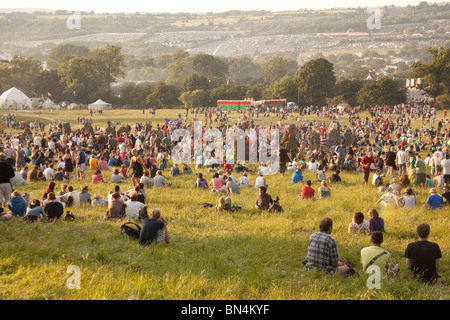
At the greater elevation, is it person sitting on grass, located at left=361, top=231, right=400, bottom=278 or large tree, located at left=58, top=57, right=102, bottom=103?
large tree, located at left=58, top=57, right=102, bottom=103

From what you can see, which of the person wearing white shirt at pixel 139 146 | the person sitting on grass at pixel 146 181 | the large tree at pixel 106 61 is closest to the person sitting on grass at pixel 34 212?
the person sitting on grass at pixel 146 181

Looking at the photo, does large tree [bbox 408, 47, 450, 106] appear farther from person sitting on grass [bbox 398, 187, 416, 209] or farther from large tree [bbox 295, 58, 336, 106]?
person sitting on grass [bbox 398, 187, 416, 209]

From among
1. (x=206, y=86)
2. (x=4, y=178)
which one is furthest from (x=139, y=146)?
(x=206, y=86)

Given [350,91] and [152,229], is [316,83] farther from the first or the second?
[152,229]

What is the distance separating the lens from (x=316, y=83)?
258ft

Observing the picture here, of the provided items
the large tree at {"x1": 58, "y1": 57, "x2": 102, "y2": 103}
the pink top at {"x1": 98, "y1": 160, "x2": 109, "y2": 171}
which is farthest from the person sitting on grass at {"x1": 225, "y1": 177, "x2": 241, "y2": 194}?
the large tree at {"x1": 58, "y1": 57, "x2": 102, "y2": 103}

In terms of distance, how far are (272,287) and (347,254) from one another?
105 inches

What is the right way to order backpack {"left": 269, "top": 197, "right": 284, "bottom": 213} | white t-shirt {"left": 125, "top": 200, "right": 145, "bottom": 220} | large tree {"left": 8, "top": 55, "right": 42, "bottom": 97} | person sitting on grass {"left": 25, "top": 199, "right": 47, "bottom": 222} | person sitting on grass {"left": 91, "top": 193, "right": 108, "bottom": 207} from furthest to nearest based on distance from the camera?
large tree {"left": 8, "top": 55, "right": 42, "bottom": 97} < person sitting on grass {"left": 91, "top": 193, "right": 108, "bottom": 207} < backpack {"left": 269, "top": 197, "right": 284, "bottom": 213} < white t-shirt {"left": 125, "top": 200, "right": 145, "bottom": 220} < person sitting on grass {"left": 25, "top": 199, "right": 47, "bottom": 222}

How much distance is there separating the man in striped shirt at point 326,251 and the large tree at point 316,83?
241 feet

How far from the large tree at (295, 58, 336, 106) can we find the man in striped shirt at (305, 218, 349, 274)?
73.6 meters

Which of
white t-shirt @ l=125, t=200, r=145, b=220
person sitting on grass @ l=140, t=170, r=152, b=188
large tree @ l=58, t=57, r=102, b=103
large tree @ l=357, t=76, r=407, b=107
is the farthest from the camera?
large tree @ l=58, t=57, r=102, b=103

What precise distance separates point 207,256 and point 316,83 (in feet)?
241

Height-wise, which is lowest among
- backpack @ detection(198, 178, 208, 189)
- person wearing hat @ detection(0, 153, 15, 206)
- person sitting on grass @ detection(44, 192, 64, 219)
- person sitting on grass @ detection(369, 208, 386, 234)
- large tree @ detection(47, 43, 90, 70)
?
backpack @ detection(198, 178, 208, 189)

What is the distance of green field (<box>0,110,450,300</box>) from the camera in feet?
20.4
